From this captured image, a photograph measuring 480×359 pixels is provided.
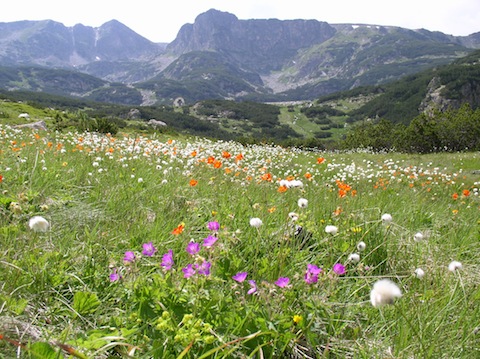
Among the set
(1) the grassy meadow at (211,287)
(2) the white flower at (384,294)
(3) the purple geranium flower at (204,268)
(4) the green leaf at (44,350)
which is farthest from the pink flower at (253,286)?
(4) the green leaf at (44,350)

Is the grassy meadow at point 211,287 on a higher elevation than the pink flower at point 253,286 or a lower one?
lower

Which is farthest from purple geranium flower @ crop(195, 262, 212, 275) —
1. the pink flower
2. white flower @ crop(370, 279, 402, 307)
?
white flower @ crop(370, 279, 402, 307)

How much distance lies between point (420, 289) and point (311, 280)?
3.68 feet

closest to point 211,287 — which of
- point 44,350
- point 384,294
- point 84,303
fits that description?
point 84,303

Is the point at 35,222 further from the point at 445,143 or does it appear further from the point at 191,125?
the point at 191,125

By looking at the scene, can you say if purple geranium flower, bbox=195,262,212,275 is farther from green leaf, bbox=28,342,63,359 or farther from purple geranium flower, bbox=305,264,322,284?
green leaf, bbox=28,342,63,359

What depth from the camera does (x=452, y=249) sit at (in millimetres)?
3525

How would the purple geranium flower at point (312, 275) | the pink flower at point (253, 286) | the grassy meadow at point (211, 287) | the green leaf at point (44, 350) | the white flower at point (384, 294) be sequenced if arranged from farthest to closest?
the purple geranium flower at point (312, 275)
the pink flower at point (253, 286)
the grassy meadow at point (211, 287)
the green leaf at point (44, 350)
the white flower at point (384, 294)

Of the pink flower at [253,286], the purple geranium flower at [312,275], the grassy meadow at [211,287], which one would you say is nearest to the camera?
→ the grassy meadow at [211,287]

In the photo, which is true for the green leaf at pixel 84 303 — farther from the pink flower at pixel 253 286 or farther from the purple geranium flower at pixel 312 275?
the purple geranium flower at pixel 312 275

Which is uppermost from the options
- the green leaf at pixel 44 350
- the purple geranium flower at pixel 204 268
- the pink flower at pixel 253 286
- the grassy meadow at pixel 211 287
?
the purple geranium flower at pixel 204 268

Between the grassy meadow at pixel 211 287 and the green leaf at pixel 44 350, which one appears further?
the grassy meadow at pixel 211 287

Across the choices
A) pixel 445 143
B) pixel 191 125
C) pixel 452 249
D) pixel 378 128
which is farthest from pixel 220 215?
pixel 191 125

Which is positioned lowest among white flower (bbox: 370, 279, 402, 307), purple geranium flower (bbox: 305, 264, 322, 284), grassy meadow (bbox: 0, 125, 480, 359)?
grassy meadow (bbox: 0, 125, 480, 359)
